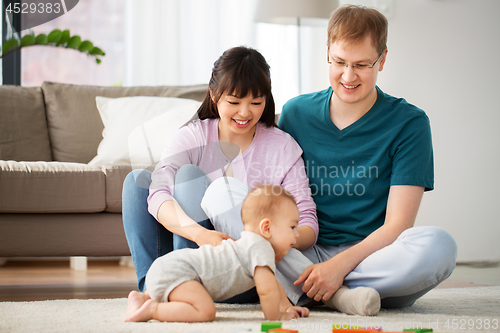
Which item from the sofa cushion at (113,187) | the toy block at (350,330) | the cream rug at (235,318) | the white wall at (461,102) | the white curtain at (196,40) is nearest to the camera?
the toy block at (350,330)

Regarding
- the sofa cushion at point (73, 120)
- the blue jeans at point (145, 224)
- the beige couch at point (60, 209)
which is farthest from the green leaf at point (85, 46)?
the blue jeans at point (145, 224)

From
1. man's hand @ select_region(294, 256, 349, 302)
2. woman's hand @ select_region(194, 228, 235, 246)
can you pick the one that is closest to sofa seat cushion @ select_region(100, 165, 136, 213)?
woman's hand @ select_region(194, 228, 235, 246)

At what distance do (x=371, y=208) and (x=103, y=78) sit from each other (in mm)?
2542

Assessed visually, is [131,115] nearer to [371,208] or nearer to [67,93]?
[67,93]

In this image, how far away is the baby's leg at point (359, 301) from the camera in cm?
105

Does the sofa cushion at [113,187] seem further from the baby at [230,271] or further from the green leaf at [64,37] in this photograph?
the green leaf at [64,37]

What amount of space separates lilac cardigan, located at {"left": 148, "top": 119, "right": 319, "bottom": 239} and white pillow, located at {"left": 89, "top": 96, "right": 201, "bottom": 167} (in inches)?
32.3

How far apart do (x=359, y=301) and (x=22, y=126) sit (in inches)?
74.9

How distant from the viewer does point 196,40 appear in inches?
131

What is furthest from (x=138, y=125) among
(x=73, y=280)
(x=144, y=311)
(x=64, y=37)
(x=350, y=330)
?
(x=350, y=330)

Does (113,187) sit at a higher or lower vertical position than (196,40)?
lower

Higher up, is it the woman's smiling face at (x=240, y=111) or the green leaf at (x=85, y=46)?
the green leaf at (x=85, y=46)

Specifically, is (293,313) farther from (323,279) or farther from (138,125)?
(138,125)

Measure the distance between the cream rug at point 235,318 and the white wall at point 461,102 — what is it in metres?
1.06
